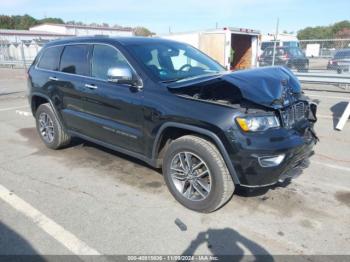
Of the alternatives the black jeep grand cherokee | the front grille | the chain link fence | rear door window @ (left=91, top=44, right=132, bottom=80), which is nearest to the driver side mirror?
the black jeep grand cherokee

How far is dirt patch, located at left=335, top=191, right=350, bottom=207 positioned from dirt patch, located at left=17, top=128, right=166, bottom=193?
2086 millimetres

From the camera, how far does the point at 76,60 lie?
15.7ft

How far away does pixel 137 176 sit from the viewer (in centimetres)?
447

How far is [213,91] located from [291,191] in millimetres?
1654

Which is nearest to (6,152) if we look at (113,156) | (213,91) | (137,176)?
(113,156)

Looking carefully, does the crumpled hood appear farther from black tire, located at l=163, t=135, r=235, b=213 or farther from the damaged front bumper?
black tire, located at l=163, t=135, r=235, b=213

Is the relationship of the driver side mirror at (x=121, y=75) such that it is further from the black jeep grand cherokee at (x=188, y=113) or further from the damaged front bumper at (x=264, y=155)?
the damaged front bumper at (x=264, y=155)

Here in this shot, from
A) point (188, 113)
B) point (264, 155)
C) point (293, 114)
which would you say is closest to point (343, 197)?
point (293, 114)

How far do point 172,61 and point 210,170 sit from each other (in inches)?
66.8

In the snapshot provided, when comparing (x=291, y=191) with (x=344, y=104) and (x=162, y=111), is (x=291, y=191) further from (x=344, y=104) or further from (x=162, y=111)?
(x=344, y=104)

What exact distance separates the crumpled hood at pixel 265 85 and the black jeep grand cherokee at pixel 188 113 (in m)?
0.01

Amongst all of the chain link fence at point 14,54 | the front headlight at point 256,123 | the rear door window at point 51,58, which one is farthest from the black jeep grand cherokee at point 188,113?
the chain link fence at point 14,54

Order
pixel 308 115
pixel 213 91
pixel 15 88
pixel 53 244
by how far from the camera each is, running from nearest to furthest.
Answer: pixel 53 244, pixel 213 91, pixel 308 115, pixel 15 88

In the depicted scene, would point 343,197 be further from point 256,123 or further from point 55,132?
point 55,132
